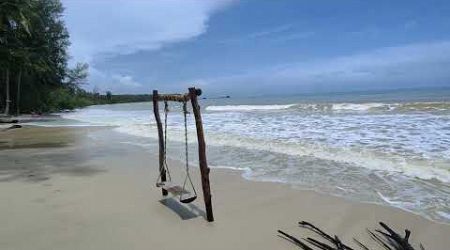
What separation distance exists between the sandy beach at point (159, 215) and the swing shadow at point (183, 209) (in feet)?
0.05

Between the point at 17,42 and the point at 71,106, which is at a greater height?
the point at 17,42

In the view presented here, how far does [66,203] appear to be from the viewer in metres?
7.11

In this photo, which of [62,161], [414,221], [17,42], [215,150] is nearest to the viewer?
[414,221]

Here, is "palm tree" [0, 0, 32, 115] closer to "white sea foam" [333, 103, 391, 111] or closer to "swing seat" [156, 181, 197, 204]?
"swing seat" [156, 181, 197, 204]

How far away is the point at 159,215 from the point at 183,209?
1.47 ft

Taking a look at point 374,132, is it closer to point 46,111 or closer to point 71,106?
point 46,111

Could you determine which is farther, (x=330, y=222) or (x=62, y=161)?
(x=62, y=161)

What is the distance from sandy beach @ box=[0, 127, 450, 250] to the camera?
17.7 feet

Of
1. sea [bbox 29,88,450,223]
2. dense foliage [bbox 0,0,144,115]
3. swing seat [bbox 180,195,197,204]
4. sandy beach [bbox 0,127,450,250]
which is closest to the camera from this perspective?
sandy beach [bbox 0,127,450,250]

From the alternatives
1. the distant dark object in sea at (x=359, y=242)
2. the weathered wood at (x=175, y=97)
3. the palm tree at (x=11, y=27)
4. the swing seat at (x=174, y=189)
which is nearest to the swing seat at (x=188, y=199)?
the swing seat at (x=174, y=189)

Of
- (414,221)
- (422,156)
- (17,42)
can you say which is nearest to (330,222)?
(414,221)

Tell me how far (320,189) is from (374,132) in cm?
875

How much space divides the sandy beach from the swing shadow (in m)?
0.01

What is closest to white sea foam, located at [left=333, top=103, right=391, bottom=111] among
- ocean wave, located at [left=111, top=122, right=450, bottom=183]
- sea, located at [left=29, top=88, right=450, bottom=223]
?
sea, located at [left=29, top=88, right=450, bottom=223]
